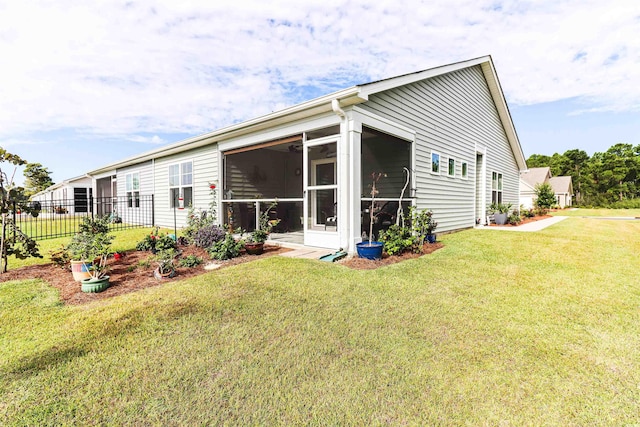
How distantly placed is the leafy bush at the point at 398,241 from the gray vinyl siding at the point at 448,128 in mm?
1741

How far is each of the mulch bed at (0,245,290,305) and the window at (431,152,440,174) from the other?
5036 millimetres

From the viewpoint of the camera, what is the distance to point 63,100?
10531 mm

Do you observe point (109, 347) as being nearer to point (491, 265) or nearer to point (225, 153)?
point (491, 265)

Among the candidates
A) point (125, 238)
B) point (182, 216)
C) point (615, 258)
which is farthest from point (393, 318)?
point (182, 216)

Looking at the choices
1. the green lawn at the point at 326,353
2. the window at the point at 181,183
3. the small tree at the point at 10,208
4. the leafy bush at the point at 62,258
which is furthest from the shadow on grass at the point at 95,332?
the window at the point at 181,183

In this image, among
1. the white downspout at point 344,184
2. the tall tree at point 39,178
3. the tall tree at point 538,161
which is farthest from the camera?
the tall tree at point 538,161

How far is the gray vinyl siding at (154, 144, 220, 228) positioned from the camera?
8984 millimetres

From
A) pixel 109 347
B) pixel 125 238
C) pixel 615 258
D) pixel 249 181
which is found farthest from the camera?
pixel 249 181

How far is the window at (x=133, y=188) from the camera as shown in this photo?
12.6 metres

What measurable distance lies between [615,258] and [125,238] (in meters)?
11.3

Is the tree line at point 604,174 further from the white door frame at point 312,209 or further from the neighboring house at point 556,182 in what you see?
the white door frame at point 312,209

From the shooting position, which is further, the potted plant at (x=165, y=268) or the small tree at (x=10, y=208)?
the small tree at (x=10, y=208)

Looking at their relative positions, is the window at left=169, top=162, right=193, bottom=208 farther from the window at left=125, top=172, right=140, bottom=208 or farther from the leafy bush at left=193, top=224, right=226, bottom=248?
the leafy bush at left=193, top=224, right=226, bottom=248

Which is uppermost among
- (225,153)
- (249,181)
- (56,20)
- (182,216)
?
(56,20)
